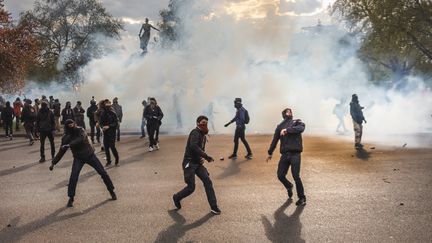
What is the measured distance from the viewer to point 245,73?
30.7 meters

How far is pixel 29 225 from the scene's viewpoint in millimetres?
6930

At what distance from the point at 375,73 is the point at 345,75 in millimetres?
8023

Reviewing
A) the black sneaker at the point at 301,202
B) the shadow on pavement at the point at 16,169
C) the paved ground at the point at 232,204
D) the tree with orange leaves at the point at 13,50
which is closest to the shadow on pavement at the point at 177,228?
the paved ground at the point at 232,204

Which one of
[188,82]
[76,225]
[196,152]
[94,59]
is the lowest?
[76,225]

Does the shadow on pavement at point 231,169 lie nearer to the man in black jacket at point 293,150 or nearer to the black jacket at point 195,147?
the man in black jacket at point 293,150

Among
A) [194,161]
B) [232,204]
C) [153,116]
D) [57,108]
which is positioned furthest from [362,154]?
[57,108]

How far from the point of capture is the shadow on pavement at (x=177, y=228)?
20.2 ft

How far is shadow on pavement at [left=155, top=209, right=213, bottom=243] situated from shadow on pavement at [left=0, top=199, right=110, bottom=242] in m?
1.61

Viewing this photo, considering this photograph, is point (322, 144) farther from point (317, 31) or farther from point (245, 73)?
point (317, 31)

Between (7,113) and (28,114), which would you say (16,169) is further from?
(7,113)

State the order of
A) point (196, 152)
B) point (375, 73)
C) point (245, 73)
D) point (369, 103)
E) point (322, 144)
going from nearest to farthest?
point (196, 152)
point (322, 144)
point (369, 103)
point (245, 73)
point (375, 73)

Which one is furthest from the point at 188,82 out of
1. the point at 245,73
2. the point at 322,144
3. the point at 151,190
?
the point at 151,190

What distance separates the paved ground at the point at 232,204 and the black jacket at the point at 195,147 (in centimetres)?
86

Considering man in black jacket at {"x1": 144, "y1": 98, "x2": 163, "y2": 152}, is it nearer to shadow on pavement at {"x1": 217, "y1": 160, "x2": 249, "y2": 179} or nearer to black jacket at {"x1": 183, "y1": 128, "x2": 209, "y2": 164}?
shadow on pavement at {"x1": 217, "y1": 160, "x2": 249, "y2": 179}
